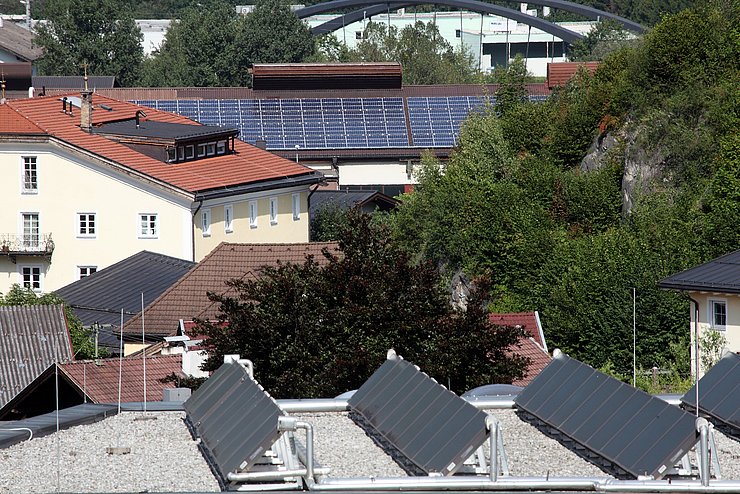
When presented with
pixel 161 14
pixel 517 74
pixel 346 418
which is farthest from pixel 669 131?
pixel 161 14

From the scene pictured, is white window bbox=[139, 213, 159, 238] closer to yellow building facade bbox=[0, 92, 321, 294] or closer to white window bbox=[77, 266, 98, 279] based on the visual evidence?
yellow building facade bbox=[0, 92, 321, 294]

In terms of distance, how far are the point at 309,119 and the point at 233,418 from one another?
250 ft

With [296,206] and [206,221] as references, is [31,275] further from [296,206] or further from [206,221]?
[296,206]

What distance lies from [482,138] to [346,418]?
4099 cm

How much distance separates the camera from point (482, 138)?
187 feet

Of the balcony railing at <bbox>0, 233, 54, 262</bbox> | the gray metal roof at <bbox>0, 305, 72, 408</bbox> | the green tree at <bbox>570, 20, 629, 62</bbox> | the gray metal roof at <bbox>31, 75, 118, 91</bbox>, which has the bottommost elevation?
the balcony railing at <bbox>0, 233, 54, 262</bbox>

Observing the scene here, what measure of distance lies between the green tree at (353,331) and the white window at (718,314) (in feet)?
31.1

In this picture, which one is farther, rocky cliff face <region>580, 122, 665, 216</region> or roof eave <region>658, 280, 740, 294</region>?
rocky cliff face <region>580, 122, 665, 216</region>

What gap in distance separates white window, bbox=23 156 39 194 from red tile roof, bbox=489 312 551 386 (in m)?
31.3

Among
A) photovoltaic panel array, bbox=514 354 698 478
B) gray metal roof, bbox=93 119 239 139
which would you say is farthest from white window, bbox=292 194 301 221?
photovoltaic panel array, bbox=514 354 698 478

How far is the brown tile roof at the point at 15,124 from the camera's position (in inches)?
2574

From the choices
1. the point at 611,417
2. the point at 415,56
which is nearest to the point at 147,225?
the point at 611,417

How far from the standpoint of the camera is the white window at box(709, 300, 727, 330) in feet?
120

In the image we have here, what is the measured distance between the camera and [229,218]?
65.6 m
